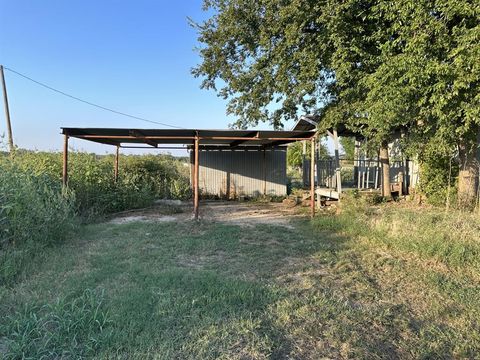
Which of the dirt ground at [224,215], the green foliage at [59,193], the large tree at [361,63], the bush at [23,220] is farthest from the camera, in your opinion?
the dirt ground at [224,215]

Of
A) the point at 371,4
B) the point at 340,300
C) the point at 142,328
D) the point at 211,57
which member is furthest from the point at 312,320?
the point at 211,57

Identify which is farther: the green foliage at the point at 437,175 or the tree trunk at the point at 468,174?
the green foliage at the point at 437,175

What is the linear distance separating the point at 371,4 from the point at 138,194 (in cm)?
864

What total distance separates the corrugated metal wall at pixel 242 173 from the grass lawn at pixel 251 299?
877cm

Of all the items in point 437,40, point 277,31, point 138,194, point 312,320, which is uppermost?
point 277,31

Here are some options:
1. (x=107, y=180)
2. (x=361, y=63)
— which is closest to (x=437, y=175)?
(x=361, y=63)

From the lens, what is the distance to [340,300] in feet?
12.8

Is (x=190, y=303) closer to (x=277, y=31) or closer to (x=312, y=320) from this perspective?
(x=312, y=320)

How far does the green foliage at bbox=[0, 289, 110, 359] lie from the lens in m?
2.78

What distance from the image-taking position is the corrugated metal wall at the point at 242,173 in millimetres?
15250

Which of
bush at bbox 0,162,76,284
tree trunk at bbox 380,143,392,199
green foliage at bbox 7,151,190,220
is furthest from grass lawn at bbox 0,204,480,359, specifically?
tree trunk at bbox 380,143,392,199

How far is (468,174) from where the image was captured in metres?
8.91

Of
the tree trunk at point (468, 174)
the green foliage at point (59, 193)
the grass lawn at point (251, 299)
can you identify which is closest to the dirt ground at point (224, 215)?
the green foliage at point (59, 193)

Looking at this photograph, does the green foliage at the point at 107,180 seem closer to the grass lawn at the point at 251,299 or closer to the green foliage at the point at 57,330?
the grass lawn at the point at 251,299
